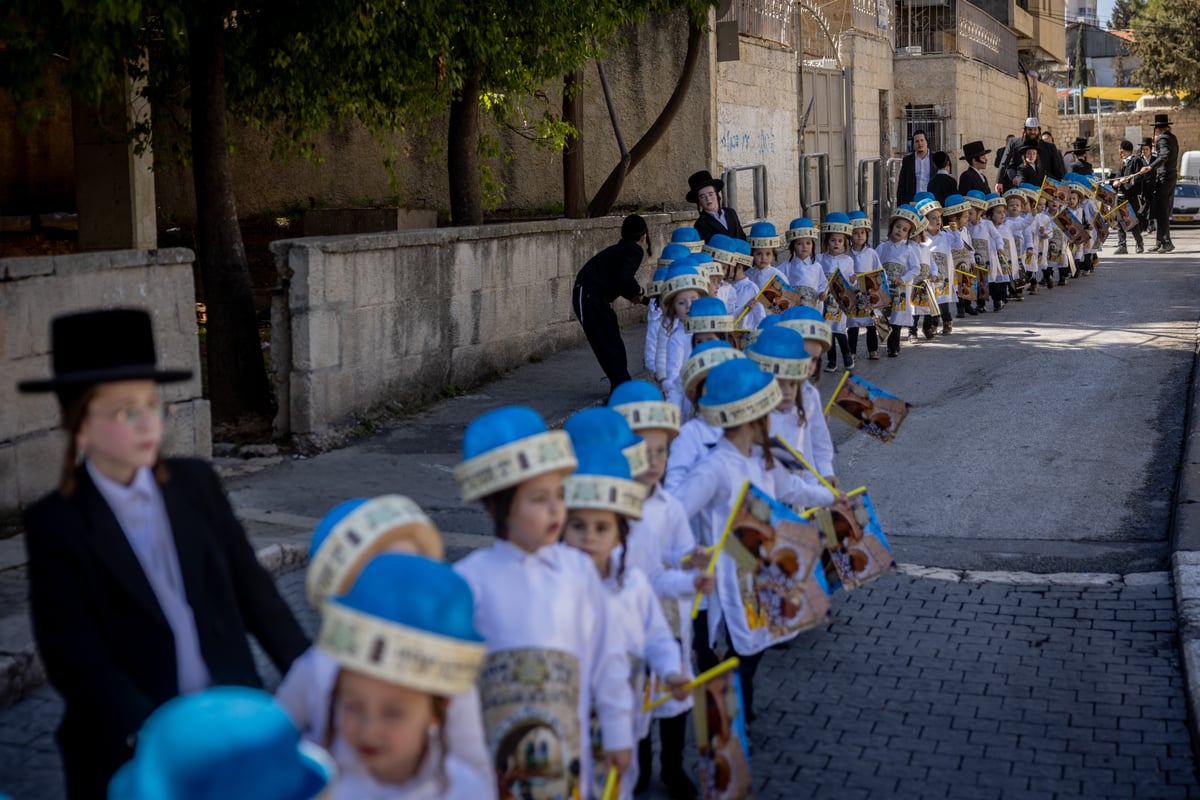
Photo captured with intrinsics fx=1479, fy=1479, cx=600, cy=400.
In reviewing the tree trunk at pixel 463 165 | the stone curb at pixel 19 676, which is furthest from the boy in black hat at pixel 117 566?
the tree trunk at pixel 463 165

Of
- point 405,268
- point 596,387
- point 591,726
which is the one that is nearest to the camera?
Result: point 591,726

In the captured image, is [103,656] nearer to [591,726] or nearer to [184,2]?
[591,726]

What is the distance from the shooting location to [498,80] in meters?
14.1

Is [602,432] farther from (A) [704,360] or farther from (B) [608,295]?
(B) [608,295]

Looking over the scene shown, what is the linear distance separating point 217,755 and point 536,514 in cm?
173

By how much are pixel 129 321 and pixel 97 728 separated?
88 cm

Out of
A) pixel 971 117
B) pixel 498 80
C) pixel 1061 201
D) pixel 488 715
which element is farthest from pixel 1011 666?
pixel 971 117

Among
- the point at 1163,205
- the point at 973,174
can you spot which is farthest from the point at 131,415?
the point at 1163,205

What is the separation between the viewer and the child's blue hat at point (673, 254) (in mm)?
10953

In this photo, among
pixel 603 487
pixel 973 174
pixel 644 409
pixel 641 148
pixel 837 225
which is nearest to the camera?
pixel 603 487

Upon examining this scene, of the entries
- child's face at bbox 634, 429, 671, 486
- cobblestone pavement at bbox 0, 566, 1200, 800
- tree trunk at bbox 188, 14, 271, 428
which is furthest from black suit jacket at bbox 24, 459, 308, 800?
tree trunk at bbox 188, 14, 271, 428

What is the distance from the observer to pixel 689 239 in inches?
478

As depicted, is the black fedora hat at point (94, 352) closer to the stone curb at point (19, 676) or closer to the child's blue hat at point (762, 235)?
the stone curb at point (19, 676)

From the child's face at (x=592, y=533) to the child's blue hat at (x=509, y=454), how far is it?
40 cm
